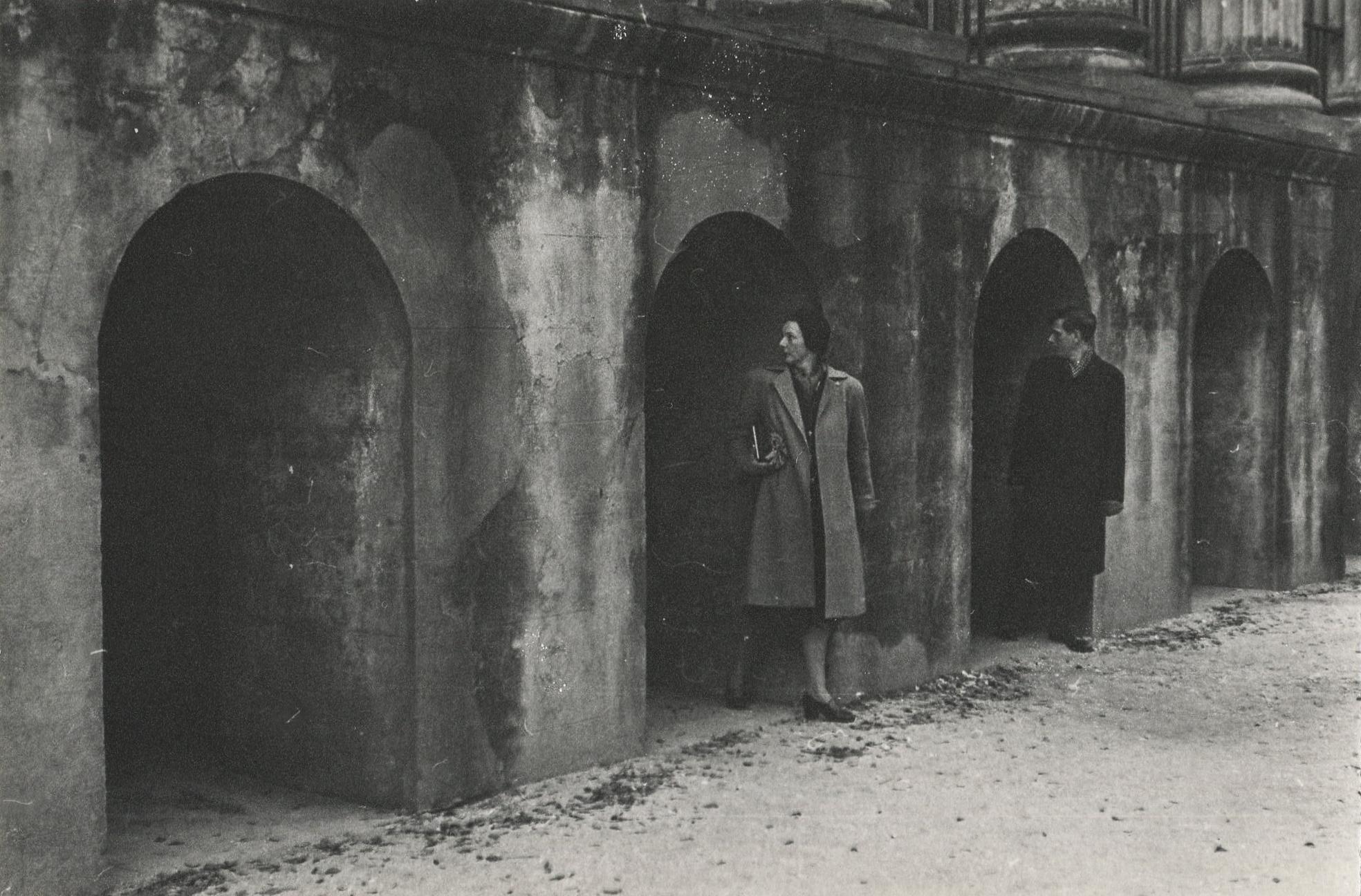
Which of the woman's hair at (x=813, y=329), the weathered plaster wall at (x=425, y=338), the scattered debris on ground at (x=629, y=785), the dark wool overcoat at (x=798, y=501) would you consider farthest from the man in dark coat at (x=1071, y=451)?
the scattered debris on ground at (x=629, y=785)

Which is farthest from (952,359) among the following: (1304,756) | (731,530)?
(1304,756)

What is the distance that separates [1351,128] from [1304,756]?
26.1 ft

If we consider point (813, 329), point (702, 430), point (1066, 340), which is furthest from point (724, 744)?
point (1066, 340)

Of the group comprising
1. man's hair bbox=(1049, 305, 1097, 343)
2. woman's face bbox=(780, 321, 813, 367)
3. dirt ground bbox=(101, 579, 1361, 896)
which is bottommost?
dirt ground bbox=(101, 579, 1361, 896)

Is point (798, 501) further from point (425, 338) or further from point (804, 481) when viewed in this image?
point (425, 338)

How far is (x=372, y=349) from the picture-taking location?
7.30m

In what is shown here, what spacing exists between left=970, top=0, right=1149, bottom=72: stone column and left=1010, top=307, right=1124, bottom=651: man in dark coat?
2155 millimetres

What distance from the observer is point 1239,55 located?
13625mm

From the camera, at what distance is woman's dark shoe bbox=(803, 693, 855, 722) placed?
902 cm

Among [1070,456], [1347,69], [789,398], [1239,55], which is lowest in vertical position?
[1070,456]

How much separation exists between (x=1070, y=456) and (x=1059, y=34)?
328 centimetres

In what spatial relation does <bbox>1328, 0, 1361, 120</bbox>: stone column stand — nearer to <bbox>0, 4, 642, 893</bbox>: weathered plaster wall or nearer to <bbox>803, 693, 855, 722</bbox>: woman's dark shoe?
<bbox>803, 693, 855, 722</bbox>: woman's dark shoe

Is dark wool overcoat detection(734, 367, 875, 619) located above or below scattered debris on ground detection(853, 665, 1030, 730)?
above

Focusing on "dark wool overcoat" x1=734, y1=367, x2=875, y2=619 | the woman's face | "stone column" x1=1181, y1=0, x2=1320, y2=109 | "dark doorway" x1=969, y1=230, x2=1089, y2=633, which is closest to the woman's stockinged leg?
"dark wool overcoat" x1=734, y1=367, x2=875, y2=619
